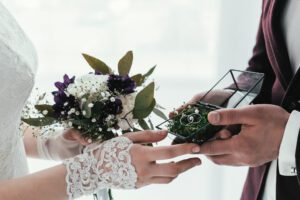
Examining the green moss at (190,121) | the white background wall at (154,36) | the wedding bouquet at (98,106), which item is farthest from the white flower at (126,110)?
the white background wall at (154,36)

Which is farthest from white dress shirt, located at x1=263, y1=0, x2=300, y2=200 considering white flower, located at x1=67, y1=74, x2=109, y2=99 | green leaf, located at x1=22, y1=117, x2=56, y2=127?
green leaf, located at x1=22, y1=117, x2=56, y2=127

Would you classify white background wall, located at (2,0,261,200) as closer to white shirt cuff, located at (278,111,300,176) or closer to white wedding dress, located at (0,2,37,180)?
white wedding dress, located at (0,2,37,180)

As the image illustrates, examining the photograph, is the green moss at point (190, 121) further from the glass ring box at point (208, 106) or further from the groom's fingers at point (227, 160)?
the groom's fingers at point (227, 160)

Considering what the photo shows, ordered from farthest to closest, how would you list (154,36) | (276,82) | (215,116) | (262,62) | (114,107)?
(154,36) → (262,62) → (276,82) → (114,107) → (215,116)

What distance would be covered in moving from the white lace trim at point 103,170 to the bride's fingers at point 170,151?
55 millimetres

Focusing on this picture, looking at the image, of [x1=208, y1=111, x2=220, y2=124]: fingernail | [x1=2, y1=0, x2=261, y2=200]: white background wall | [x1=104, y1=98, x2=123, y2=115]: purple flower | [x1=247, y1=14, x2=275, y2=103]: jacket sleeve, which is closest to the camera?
[x1=208, y1=111, x2=220, y2=124]: fingernail

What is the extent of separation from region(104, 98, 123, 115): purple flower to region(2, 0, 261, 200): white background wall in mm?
1308

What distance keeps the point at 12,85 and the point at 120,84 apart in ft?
0.84

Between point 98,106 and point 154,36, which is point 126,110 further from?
point 154,36

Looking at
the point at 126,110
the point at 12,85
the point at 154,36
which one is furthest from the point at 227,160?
the point at 154,36

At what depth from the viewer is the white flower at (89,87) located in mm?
993

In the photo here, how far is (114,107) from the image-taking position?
3.25ft

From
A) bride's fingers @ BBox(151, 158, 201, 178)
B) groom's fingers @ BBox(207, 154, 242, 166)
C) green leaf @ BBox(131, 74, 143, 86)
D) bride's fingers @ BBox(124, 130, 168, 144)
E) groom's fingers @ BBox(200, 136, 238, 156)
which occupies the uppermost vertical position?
green leaf @ BBox(131, 74, 143, 86)

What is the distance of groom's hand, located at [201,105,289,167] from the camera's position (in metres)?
0.92
